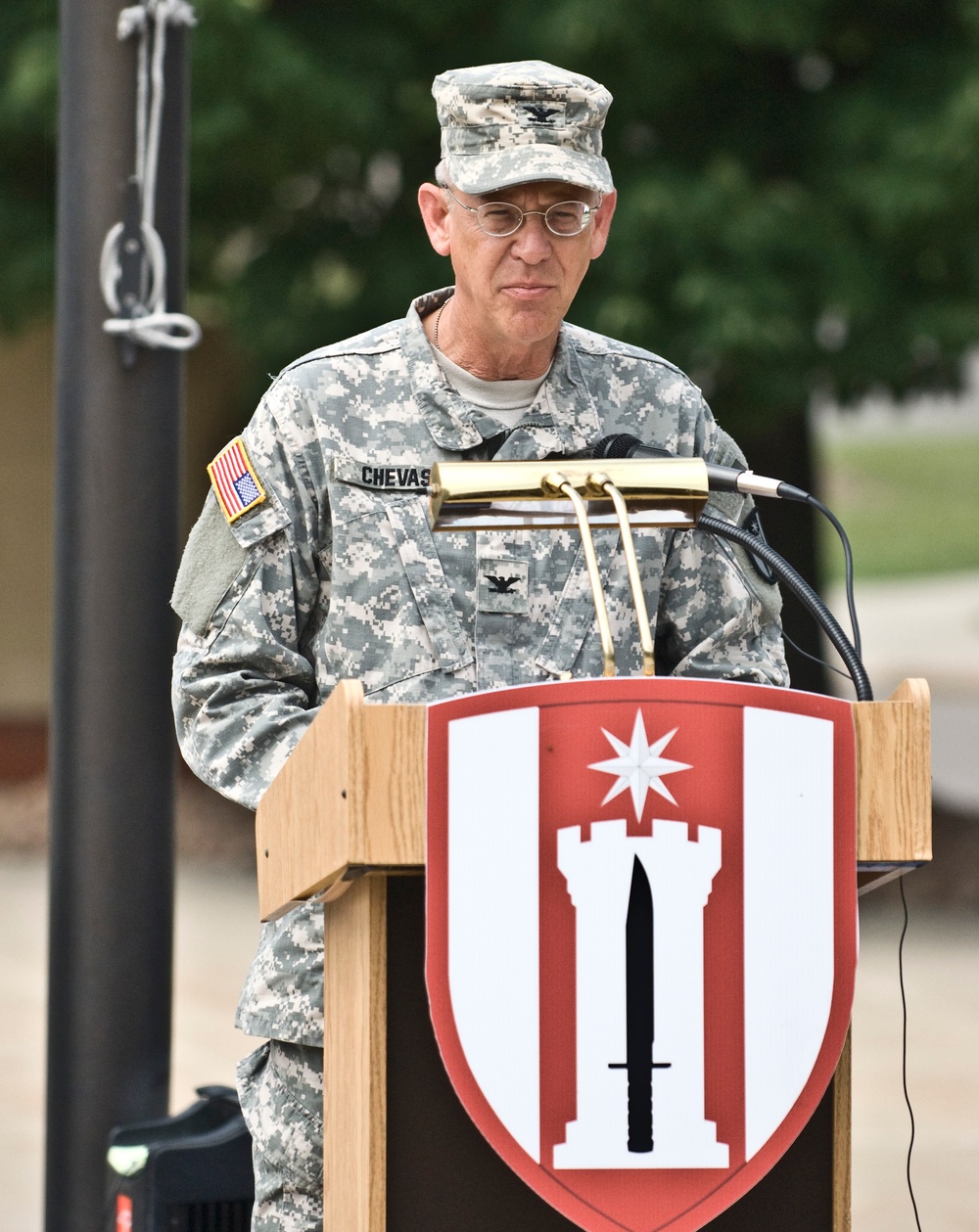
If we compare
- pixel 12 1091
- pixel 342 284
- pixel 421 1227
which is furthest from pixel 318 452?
pixel 342 284

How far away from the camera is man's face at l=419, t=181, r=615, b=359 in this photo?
2.53 metres

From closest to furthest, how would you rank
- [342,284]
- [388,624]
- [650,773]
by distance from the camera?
[650,773] → [388,624] → [342,284]

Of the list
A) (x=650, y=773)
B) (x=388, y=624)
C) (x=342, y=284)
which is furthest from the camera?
(x=342, y=284)

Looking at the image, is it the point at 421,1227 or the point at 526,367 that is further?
the point at 526,367

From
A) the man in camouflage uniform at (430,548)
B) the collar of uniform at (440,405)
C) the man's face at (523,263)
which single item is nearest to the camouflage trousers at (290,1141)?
the man in camouflage uniform at (430,548)

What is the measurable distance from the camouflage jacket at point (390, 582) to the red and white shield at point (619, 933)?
591 millimetres

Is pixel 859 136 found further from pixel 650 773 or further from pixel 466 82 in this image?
pixel 650 773

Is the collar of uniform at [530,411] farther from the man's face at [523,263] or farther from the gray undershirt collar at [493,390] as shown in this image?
the man's face at [523,263]

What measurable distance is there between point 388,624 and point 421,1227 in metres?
0.81

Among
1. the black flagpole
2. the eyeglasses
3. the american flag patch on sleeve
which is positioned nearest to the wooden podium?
the american flag patch on sleeve

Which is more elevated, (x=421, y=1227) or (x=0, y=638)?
(x=0, y=638)

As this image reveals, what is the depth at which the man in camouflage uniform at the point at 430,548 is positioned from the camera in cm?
253

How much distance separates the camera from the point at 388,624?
8.55ft

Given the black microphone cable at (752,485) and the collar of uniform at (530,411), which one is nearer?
the black microphone cable at (752,485)
